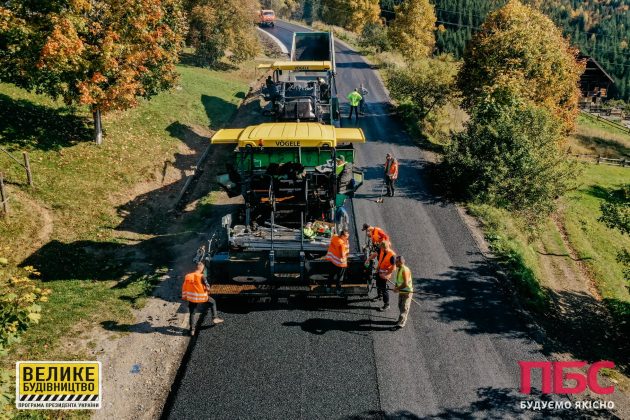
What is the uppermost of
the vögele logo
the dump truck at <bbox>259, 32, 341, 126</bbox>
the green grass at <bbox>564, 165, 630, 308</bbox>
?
the dump truck at <bbox>259, 32, 341, 126</bbox>

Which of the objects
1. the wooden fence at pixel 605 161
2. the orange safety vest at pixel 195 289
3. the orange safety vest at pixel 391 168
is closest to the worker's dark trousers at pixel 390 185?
the orange safety vest at pixel 391 168

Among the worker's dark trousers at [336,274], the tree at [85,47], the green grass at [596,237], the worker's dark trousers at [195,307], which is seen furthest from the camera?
the green grass at [596,237]

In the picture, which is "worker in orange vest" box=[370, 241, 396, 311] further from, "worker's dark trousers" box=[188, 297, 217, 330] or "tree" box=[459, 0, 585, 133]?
"tree" box=[459, 0, 585, 133]

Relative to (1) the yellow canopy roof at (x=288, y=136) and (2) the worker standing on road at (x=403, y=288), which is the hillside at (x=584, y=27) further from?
(2) the worker standing on road at (x=403, y=288)

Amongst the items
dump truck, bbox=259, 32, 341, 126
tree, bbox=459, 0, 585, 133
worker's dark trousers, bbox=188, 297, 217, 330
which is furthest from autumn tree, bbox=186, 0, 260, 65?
worker's dark trousers, bbox=188, 297, 217, 330

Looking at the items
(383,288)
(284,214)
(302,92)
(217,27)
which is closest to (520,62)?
(302,92)

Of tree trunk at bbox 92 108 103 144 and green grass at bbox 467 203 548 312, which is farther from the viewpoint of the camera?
tree trunk at bbox 92 108 103 144
